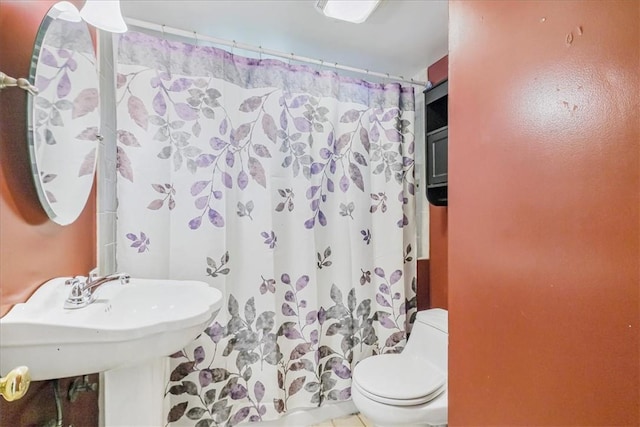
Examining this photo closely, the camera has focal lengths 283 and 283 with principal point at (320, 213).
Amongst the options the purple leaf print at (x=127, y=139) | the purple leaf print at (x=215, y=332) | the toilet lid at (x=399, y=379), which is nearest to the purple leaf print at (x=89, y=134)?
the purple leaf print at (x=127, y=139)

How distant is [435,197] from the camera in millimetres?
1707

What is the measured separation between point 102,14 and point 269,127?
29.1 inches

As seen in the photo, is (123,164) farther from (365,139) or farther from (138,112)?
(365,139)

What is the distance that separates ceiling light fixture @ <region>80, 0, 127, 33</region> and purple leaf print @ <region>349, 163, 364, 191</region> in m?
1.17

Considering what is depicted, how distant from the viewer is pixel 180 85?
52.2 inches

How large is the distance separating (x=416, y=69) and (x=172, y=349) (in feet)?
6.72

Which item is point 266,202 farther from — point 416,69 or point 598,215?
point 416,69

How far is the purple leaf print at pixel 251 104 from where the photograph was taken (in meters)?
1.45

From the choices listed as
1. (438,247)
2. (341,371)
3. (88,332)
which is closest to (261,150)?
(88,332)

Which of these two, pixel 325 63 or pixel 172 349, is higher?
pixel 325 63

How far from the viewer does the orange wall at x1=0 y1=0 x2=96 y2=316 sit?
2.21 feet

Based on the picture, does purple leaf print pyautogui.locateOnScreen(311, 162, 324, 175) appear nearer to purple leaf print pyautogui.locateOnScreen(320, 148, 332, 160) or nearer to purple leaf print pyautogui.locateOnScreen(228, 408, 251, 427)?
purple leaf print pyautogui.locateOnScreen(320, 148, 332, 160)

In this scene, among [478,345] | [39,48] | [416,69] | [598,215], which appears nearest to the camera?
[598,215]

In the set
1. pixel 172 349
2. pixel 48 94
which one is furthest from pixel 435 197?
pixel 48 94
